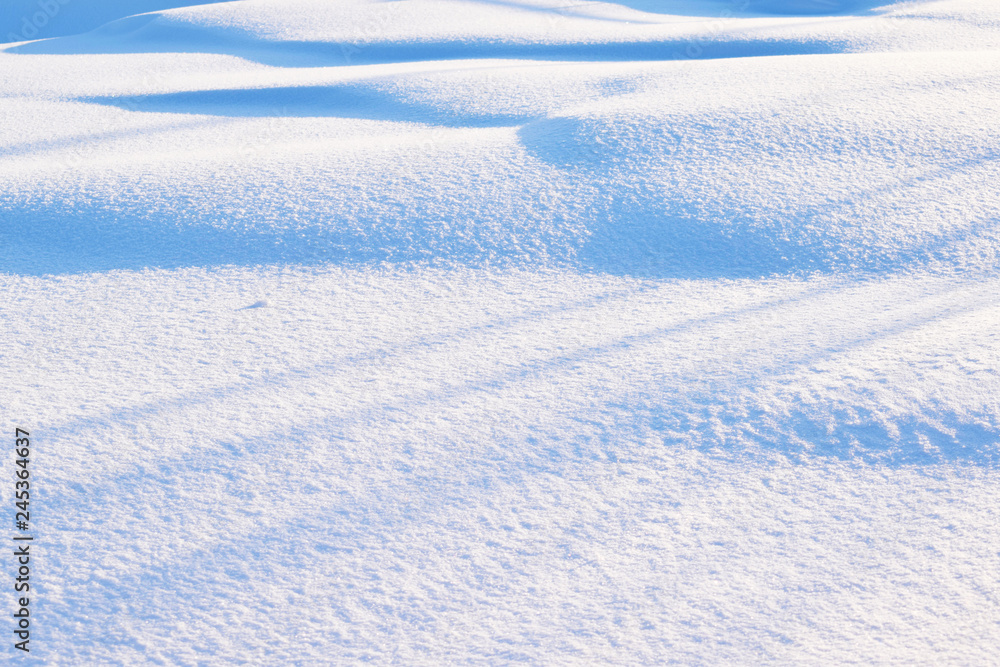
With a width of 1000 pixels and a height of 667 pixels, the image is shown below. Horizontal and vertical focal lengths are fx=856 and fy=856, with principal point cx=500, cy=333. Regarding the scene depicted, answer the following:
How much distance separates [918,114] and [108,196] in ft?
6.40

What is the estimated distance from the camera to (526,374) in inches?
51.1

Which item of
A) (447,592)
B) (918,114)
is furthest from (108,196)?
(918,114)

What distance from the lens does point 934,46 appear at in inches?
126

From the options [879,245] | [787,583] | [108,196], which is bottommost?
[787,583]

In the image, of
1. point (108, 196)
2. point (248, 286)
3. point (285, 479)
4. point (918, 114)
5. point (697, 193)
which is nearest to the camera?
point (285, 479)

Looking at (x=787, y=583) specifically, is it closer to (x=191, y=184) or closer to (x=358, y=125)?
(x=191, y=184)

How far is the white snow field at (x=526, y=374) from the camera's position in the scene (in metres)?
0.89

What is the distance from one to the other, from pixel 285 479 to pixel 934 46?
311 centimetres

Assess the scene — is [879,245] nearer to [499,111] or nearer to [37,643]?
[499,111]

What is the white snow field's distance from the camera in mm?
886

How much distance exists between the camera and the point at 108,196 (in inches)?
77.8

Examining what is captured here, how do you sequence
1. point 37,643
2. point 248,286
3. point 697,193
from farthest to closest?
point 697,193
point 248,286
point 37,643

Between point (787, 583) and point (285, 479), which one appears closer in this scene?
point (787, 583)

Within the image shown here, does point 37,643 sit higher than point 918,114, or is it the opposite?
point 918,114
